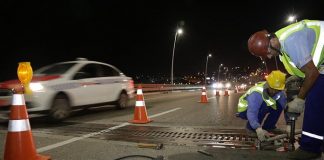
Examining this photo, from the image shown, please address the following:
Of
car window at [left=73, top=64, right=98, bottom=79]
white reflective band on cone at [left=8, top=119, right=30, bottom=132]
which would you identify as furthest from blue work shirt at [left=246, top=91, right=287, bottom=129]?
car window at [left=73, top=64, right=98, bottom=79]

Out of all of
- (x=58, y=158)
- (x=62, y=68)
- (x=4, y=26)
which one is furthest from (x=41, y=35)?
(x=58, y=158)

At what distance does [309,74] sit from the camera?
3.63m

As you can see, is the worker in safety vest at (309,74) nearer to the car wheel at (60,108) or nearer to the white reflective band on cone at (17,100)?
the white reflective band on cone at (17,100)

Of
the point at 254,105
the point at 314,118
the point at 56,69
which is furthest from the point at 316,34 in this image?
the point at 56,69

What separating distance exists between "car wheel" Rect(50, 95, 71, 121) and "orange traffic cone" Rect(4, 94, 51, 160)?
435 cm

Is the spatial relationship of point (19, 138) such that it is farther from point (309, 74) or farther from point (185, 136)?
point (309, 74)

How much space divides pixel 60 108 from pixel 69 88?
67 cm

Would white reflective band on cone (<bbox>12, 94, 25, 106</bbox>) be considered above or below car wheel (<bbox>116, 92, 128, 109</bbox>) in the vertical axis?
above

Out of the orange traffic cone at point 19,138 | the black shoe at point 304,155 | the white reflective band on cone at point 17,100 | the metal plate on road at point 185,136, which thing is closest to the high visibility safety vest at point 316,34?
the black shoe at point 304,155

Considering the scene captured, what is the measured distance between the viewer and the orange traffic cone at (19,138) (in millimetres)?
4422

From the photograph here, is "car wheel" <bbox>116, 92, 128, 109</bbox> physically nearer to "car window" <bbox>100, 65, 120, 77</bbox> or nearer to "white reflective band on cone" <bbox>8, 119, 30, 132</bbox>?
"car window" <bbox>100, 65, 120, 77</bbox>

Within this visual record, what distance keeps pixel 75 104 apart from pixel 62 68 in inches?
43.6

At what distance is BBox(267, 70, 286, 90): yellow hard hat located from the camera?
5344 mm

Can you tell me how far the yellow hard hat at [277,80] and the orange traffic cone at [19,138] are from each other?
3.41 metres
